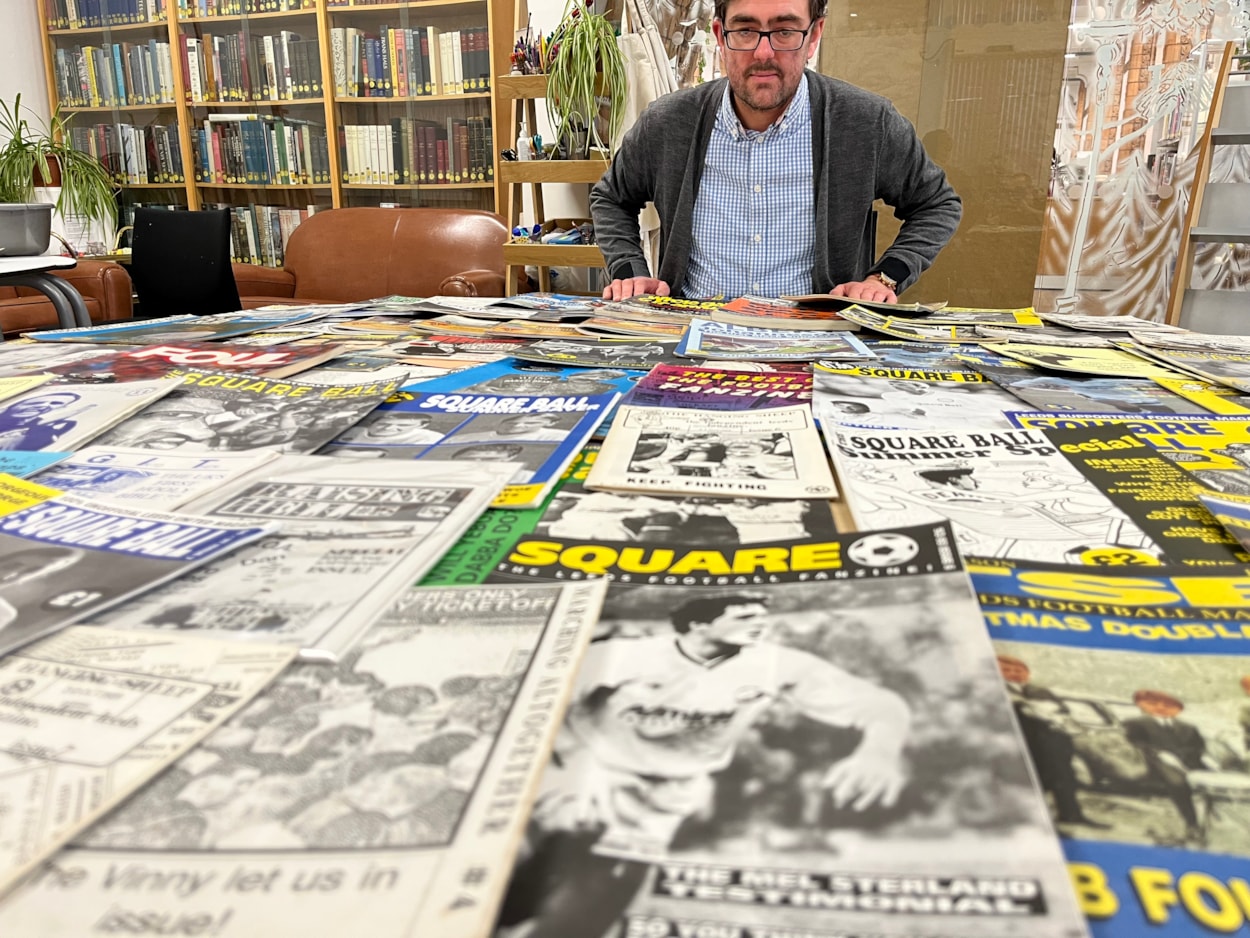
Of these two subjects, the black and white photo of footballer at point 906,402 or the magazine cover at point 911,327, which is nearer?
the black and white photo of footballer at point 906,402

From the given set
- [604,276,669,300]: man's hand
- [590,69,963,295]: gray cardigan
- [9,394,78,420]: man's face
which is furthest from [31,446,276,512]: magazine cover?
[590,69,963,295]: gray cardigan

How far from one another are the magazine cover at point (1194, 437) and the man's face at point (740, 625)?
35 centimetres

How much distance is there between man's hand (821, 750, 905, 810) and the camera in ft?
0.80

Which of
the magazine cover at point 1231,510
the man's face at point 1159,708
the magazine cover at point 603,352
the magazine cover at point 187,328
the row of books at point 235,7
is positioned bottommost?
the man's face at point 1159,708

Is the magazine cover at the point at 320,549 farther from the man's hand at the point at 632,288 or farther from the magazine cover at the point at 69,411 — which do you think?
the man's hand at the point at 632,288

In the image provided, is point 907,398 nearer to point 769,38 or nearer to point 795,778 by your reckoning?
point 795,778

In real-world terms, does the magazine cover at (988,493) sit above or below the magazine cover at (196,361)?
below

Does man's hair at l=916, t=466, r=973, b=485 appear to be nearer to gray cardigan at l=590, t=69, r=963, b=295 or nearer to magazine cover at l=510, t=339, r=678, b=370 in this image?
magazine cover at l=510, t=339, r=678, b=370

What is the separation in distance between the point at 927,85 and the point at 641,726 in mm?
3211

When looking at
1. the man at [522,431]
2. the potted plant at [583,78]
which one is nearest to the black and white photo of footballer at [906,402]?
the man at [522,431]

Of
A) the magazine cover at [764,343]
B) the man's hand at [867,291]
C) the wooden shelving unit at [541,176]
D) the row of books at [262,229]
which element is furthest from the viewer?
the row of books at [262,229]

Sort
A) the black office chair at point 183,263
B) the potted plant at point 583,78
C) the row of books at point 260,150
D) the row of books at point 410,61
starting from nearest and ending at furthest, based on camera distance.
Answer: the potted plant at point 583,78
the black office chair at point 183,263
the row of books at point 410,61
the row of books at point 260,150

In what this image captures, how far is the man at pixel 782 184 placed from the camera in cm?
169

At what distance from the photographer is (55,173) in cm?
358
